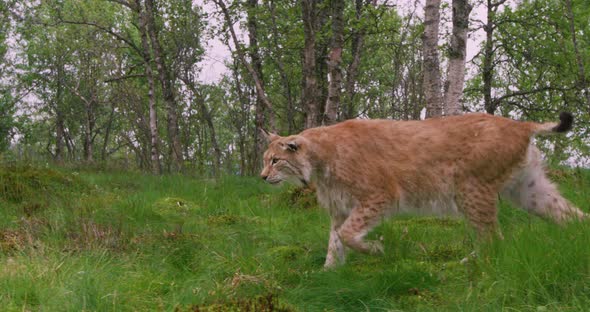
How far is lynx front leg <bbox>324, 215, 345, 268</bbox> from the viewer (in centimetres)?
612

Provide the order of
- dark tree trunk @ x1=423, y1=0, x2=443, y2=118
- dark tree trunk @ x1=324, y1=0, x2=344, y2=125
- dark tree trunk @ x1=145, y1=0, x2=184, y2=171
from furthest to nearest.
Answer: dark tree trunk @ x1=145, y1=0, x2=184, y2=171
dark tree trunk @ x1=324, y1=0, x2=344, y2=125
dark tree trunk @ x1=423, y1=0, x2=443, y2=118

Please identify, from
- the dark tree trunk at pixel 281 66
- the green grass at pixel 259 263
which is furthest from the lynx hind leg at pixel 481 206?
the dark tree trunk at pixel 281 66

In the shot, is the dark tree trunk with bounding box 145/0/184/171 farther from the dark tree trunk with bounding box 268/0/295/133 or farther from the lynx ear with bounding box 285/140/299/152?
the lynx ear with bounding box 285/140/299/152

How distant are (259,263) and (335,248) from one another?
113cm

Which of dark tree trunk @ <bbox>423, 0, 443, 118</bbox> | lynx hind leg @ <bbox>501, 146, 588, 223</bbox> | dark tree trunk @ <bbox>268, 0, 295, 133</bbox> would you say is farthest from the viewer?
dark tree trunk @ <bbox>268, 0, 295, 133</bbox>

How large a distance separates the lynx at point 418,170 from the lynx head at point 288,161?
1 centimetres

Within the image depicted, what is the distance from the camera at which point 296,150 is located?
23.1 ft

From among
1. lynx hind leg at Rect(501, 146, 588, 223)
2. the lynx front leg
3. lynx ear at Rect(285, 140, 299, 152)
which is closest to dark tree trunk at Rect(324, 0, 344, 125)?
lynx ear at Rect(285, 140, 299, 152)

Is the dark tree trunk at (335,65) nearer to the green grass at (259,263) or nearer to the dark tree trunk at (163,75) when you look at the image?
the green grass at (259,263)

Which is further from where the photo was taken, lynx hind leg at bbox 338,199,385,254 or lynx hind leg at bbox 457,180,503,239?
lynx hind leg at bbox 457,180,503,239

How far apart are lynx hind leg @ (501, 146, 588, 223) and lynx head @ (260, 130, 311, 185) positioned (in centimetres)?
268

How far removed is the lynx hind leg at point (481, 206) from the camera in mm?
6414

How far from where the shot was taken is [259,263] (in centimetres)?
572

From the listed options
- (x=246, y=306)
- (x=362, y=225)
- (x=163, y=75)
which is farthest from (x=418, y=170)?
(x=163, y=75)
